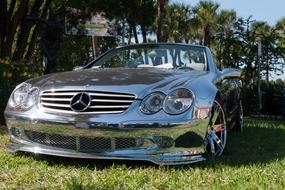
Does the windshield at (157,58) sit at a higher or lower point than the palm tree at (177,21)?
lower

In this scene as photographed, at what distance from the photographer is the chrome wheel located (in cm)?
486

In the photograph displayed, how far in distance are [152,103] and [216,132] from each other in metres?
1.08

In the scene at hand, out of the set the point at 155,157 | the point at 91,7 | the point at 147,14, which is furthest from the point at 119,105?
the point at 147,14

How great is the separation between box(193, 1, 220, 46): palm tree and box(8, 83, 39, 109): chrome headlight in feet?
95.9

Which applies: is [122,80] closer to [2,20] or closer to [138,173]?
[138,173]

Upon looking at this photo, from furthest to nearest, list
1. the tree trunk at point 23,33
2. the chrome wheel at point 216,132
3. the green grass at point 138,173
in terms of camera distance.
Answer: the tree trunk at point 23,33, the chrome wheel at point 216,132, the green grass at point 138,173

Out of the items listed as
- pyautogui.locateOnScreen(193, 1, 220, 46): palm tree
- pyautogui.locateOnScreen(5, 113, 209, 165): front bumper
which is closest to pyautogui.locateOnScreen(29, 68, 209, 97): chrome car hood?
pyautogui.locateOnScreen(5, 113, 209, 165): front bumper

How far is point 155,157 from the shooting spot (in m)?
4.30

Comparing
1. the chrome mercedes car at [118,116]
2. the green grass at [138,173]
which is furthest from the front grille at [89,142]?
the green grass at [138,173]

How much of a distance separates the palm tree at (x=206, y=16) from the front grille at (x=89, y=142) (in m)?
29.6

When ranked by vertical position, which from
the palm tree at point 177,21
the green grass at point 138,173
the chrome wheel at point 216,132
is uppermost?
the palm tree at point 177,21

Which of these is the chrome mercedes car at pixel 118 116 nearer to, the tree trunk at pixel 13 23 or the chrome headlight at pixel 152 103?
the chrome headlight at pixel 152 103

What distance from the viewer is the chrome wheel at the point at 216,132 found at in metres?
4.86

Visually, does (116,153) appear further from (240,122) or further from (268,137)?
(240,122)
